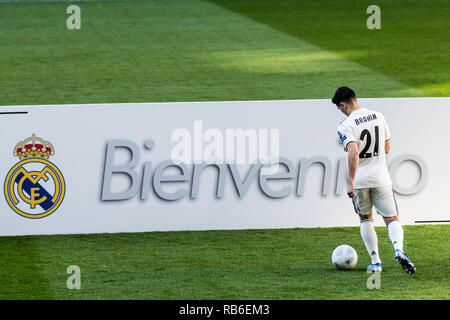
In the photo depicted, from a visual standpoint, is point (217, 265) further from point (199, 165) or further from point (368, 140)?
point (368, 140)

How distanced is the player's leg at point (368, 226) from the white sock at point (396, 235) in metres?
0.17

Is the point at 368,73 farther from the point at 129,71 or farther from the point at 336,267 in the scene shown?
the point at 336,267

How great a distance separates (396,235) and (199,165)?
273 cm

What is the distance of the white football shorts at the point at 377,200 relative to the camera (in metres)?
10.3

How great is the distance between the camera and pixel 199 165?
1204cm

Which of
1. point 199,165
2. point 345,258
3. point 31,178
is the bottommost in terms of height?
point 345,258

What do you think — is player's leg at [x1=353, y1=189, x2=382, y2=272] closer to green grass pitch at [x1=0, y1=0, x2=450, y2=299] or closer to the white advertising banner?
green grass pitch at [x1=0, y1=0, x2=450, y2=299]

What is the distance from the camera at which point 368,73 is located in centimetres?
2142

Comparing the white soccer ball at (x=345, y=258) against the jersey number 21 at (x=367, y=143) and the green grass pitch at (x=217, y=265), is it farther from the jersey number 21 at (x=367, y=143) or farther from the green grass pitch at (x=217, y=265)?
the jersey number 21 at (x=367, y=143)

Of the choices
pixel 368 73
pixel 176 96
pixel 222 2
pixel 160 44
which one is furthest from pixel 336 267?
pixel 222 2

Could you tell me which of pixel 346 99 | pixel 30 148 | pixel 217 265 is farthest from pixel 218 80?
pixel 346 99

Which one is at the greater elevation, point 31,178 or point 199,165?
point 199,165

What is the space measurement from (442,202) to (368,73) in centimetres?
933
